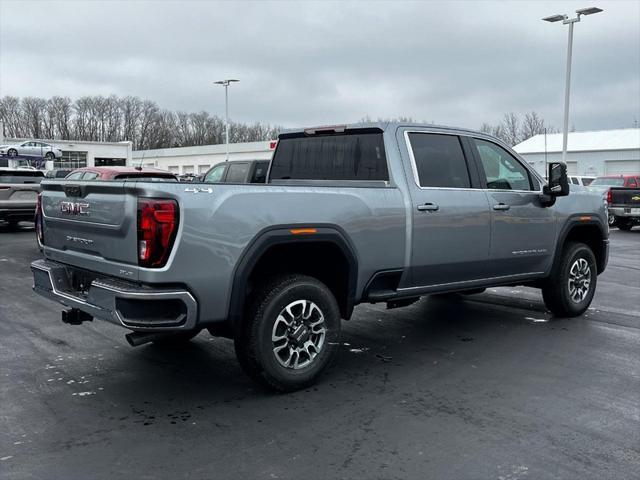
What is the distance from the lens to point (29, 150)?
49844mm

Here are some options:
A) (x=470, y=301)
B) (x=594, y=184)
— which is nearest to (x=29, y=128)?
(x=594, y=184)

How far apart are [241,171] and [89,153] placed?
55904 mm

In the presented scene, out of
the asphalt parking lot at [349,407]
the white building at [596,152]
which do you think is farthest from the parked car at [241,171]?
the white building at [596,152]

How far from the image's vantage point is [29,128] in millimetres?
109750

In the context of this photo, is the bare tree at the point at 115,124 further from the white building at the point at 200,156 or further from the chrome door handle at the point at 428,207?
the chrome door handle at the point at 428,207

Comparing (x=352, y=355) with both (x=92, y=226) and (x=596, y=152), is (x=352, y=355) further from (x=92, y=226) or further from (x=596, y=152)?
(x=596, y=152)

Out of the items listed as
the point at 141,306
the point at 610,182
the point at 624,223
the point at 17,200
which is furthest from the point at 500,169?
the point at 610,182

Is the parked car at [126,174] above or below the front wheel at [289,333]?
above

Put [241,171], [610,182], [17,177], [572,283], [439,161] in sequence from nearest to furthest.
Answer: [439,161] → [572,283] → [241,171] → [17,177] → [610,182]

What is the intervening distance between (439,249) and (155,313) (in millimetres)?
2624

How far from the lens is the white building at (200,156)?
2494 inches

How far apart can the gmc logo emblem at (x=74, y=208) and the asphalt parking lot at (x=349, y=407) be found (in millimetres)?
1297

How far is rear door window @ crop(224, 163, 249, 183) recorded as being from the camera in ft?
52.7

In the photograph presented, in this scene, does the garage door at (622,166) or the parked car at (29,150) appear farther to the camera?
the parked car at (29,150)
